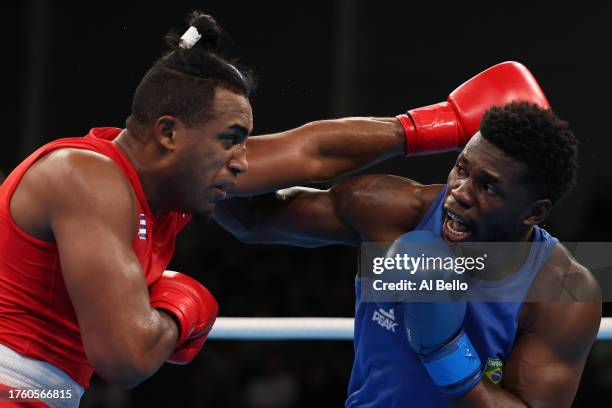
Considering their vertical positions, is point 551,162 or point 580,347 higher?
point 551,162

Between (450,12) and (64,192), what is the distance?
402 centimetres

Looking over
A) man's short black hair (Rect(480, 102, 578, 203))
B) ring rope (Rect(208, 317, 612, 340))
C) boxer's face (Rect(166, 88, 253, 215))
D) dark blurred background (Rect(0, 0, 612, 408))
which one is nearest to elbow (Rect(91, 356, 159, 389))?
boxer's face (Rect(166, 88, 253, 215))

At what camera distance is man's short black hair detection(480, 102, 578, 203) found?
77.7 inches

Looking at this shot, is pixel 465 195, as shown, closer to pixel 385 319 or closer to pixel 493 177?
pixel 493 177

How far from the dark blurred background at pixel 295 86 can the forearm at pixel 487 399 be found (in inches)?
98.6

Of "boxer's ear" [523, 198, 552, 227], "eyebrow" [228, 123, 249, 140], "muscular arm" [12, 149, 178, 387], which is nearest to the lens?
"muscular arm" [12, 149, 178, 387]

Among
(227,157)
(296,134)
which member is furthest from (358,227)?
(227,157)

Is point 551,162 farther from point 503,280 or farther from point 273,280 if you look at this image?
point 273,280

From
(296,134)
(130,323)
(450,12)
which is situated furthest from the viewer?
(450,12)

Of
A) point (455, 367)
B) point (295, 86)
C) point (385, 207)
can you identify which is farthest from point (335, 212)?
point (295, 86)

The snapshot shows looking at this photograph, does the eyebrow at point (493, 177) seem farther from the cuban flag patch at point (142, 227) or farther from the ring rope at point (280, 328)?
the ring rope at point (280, 328)

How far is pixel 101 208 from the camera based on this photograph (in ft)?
5.37

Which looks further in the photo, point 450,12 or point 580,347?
point 450,12

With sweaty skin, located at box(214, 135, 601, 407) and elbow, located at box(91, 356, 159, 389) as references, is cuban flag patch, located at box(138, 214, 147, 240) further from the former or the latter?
sweaty skin, located at box(214, 135, 601, 407)
